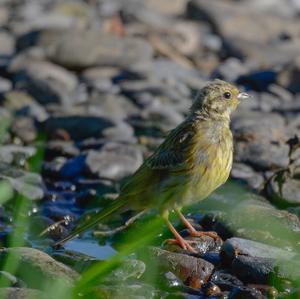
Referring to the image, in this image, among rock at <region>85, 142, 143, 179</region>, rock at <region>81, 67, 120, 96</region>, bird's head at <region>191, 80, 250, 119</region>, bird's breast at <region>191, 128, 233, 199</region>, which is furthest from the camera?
rock at <region>81, 67, 120, 96</region>

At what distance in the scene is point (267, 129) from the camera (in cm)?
1071

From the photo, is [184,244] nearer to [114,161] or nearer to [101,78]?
[114,161]

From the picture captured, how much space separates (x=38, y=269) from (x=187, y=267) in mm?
1049

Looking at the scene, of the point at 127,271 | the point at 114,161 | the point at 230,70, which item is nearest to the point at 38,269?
the point at 127,271

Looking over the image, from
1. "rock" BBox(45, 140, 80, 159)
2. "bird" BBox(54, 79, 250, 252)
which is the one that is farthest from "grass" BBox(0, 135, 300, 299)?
"rock" BBox(45, 140, 80, 159)

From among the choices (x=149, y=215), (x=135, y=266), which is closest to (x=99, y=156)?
(x=149, y=215)

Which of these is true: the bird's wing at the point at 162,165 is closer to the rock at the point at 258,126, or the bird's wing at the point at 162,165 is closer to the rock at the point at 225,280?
A: the rock at the point at 225,280

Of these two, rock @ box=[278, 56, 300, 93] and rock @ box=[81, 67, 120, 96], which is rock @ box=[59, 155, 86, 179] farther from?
rock @ box=[278, 56, 300, 93]

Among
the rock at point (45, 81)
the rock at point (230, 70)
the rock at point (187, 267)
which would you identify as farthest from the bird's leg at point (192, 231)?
the rock at point (230, 70)

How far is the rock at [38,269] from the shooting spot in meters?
6.49

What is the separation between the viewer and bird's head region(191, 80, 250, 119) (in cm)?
807

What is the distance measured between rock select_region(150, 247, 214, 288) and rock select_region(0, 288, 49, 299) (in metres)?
1.26

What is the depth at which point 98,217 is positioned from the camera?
748cm

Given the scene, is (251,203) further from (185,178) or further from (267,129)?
(267,129)
